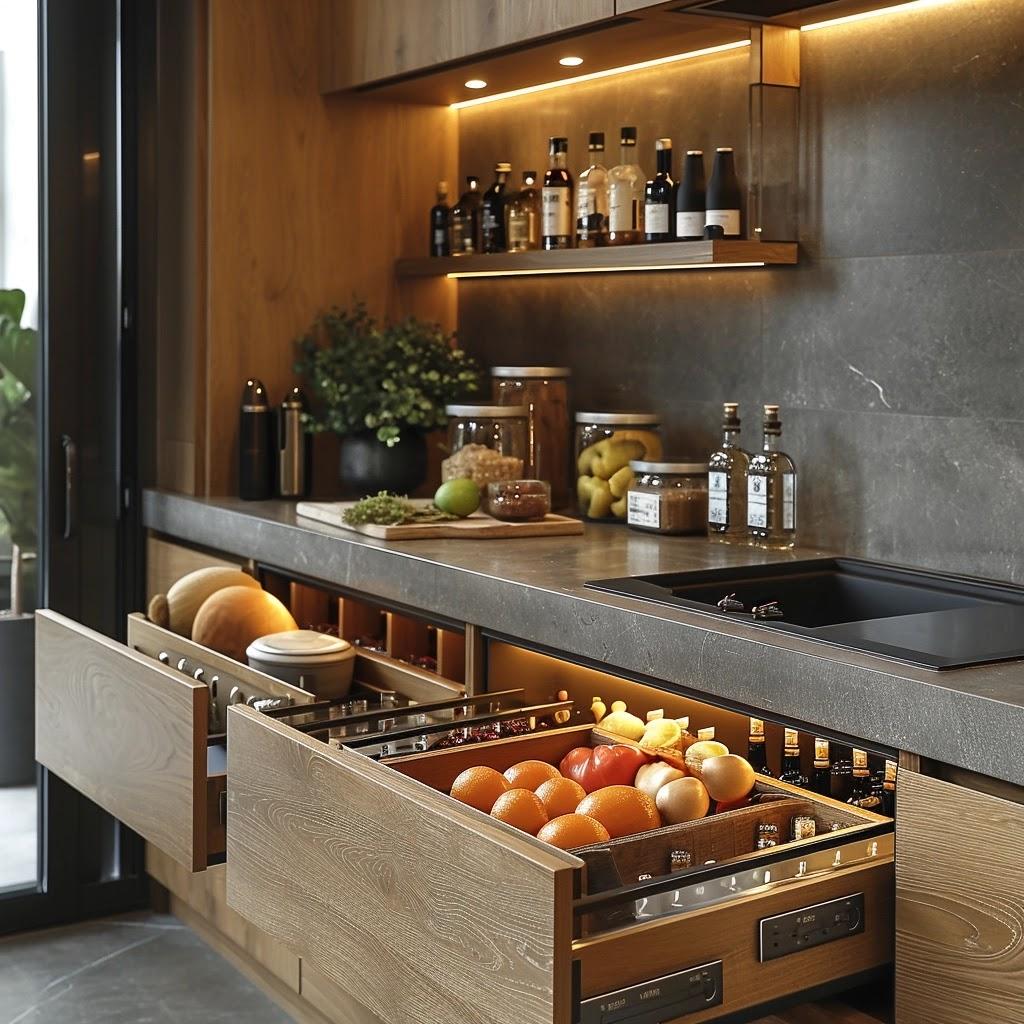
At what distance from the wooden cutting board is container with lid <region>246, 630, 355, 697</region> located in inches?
12.2

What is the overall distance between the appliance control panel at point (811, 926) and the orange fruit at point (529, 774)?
1.11 ft

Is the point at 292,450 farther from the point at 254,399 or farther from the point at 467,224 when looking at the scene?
the point at 467,224

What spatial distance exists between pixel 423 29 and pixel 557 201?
413 mm

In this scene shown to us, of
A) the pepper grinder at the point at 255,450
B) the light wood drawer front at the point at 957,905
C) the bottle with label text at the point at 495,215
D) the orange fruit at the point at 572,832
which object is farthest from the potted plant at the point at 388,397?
the light wood drawer front at the point at 957,905

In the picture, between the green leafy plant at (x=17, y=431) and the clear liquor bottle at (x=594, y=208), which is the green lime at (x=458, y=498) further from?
the green leafy plant at (x=17, y=431)

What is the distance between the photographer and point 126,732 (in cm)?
207

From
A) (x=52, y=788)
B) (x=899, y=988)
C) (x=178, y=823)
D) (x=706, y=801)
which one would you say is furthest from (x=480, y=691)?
(x=52, y=788)

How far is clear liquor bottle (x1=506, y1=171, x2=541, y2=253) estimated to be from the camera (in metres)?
2.86

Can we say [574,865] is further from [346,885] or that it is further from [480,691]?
[480,691]

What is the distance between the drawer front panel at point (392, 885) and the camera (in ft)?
4.00

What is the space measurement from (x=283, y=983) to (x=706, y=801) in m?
1.43

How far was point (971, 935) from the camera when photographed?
139 centimetres

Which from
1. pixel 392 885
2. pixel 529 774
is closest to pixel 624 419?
pixel 529 774

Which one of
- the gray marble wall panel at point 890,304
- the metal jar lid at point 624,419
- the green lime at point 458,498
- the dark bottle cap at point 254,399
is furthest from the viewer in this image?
the dark bottle cap at point 254,399
